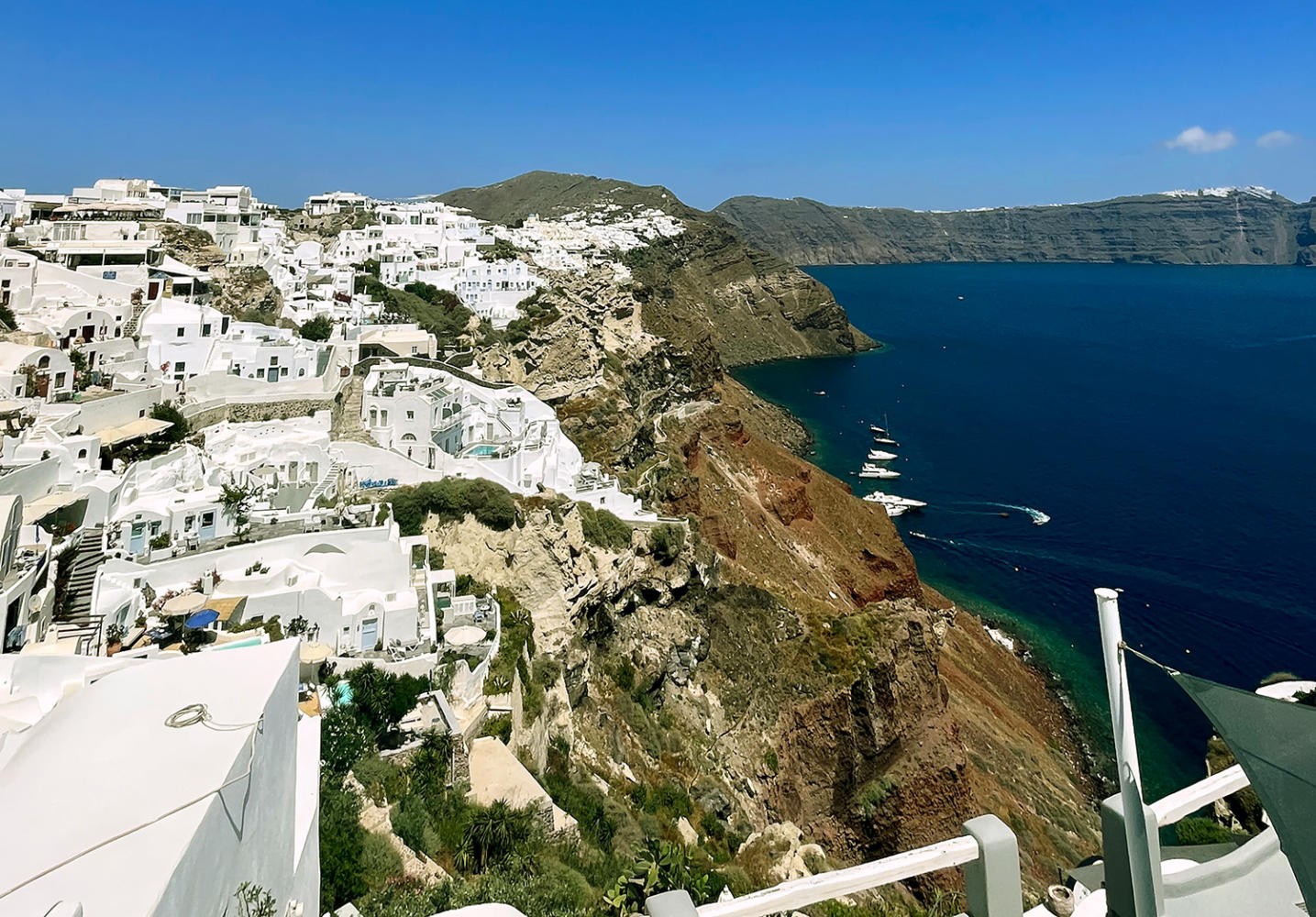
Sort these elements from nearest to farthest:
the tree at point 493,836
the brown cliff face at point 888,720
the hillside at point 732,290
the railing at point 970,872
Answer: the railing at point 970,872, the tree at point 493,836, the brown cliff face at point 888,720, the hillside at point 732,290

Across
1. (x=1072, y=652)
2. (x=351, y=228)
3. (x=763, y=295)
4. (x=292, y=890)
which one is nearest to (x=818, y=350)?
(x=763, y=295)

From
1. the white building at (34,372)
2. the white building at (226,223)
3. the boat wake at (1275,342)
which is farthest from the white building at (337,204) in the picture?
the boat wake at (1275,342)

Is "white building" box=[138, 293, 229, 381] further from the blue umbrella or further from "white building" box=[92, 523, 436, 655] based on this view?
the blue umbrella

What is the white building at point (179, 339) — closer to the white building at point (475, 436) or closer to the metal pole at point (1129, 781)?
the white building at point (475, 436)

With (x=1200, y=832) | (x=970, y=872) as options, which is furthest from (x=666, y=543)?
(x=970, y=872)

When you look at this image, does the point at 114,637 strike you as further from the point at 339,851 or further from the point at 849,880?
the point at 849,880

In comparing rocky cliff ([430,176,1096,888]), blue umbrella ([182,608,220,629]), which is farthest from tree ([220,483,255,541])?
rocky cliff ([430,176,1096,888])
